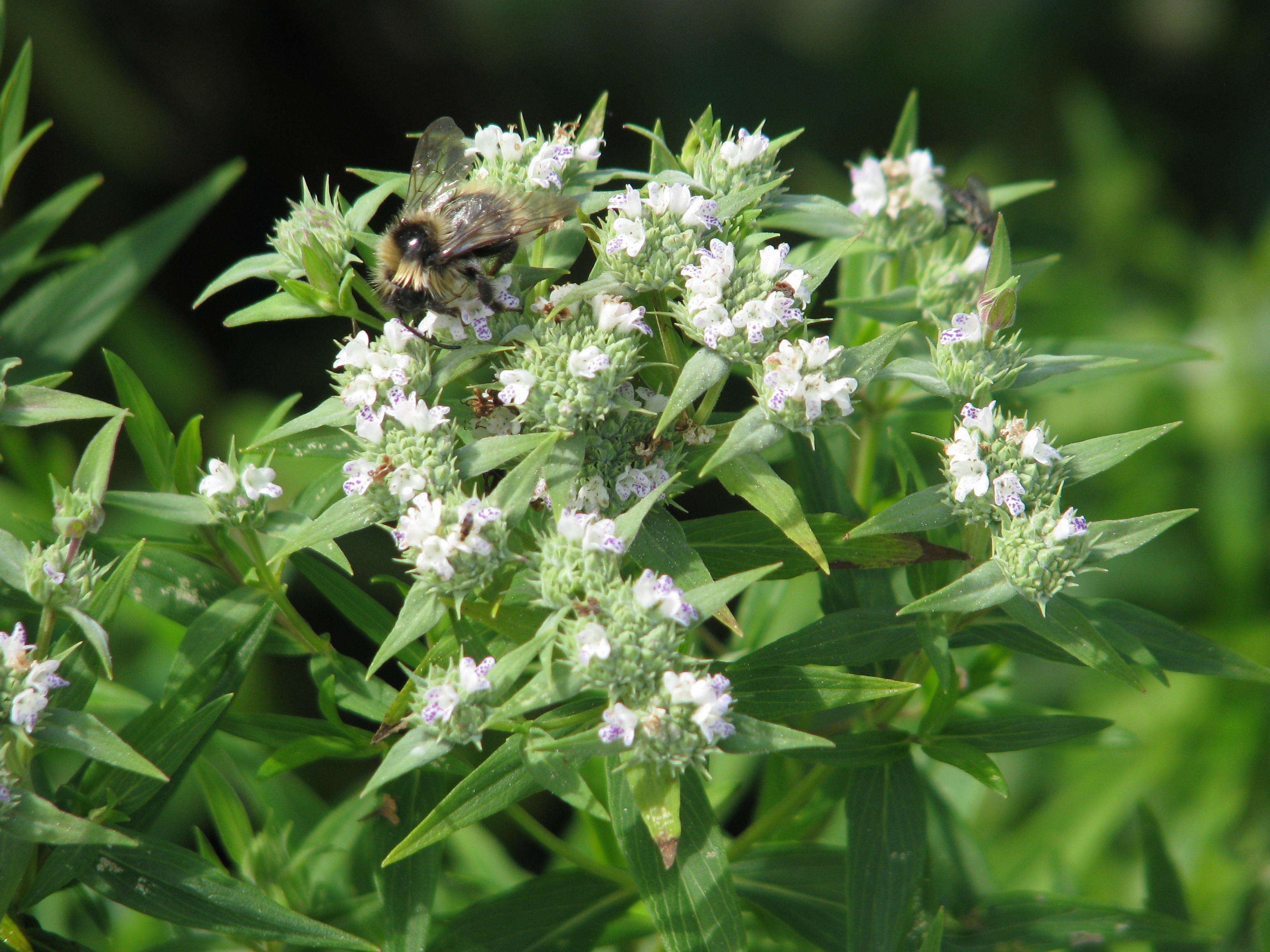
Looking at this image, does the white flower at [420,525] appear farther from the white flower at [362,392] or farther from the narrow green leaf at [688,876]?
the narrow green leaf at [688,876]

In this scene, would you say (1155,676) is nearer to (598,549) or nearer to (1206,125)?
(598,549)

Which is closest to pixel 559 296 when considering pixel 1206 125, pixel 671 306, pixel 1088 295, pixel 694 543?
pixel 671 306

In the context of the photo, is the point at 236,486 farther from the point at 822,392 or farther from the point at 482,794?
the point at 822,392

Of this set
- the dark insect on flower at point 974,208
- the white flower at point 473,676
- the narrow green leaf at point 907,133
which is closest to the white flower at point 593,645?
the white flower at point 473,676

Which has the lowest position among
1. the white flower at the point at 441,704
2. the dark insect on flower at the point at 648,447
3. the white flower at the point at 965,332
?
the white flower at the point at 441,704

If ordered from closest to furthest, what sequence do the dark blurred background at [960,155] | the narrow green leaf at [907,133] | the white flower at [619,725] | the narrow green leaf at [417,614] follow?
1. the white flower at [619,725]
2. the narrow green leaf at [417,614]
3. the narrow green leaf at [907,133]
4. the dark blurred background at [960,155]

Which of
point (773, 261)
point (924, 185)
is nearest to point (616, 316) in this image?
point (773, 261)

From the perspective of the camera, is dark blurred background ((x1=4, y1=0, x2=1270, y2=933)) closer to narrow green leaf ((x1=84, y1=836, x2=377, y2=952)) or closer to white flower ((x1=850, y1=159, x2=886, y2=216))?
white flower ((x1=850, y1=159, x2=886, y2=216))
